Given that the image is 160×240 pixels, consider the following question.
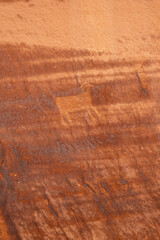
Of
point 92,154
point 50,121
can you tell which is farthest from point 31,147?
point 92,154

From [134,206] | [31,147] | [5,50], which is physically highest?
[5,50]

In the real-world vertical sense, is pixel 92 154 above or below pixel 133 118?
below

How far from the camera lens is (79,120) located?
1363 mm

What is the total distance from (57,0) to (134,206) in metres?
1.35

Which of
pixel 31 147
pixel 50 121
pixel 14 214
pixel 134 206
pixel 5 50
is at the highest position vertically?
pixel 5 50

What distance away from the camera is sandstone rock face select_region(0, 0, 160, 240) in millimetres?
1310

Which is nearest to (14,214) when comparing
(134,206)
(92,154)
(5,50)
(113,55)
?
(92,154)

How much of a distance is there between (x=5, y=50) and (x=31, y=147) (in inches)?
23.7

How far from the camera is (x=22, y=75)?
52.0 inches

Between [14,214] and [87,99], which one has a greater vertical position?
[87,99]

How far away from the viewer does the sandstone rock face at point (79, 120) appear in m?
1.31

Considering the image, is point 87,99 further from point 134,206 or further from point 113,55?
point 134,206

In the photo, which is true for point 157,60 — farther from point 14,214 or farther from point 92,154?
point 14,214

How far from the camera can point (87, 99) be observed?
4.46 ft
